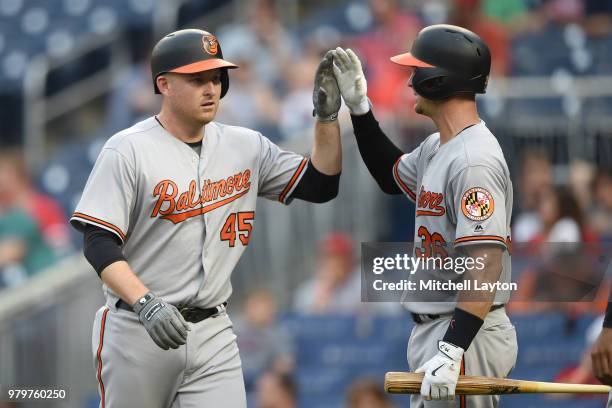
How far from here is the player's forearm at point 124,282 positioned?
3.89 meters

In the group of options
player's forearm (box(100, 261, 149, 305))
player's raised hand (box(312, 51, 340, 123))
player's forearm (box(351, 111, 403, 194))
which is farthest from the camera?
player's forearm (box(351, 111, 403, 194))

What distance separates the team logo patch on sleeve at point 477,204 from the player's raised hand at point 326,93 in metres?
0.76

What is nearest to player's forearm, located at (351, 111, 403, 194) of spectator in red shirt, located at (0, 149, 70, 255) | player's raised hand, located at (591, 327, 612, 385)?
player's raised hand, located at (591, 327, 612, 385)

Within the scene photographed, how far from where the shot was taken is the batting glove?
3777 mm

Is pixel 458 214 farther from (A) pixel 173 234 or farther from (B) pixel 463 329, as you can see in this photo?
(A) pixel 173 234

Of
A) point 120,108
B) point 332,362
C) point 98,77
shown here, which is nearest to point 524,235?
point 332,362

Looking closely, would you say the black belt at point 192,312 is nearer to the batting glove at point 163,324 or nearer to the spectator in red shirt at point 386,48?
the batting glove at point 163,324

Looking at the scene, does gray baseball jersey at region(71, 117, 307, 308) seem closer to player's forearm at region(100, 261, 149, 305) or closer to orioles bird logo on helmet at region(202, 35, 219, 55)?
player's forearm at region(100, 261, 149, 305)

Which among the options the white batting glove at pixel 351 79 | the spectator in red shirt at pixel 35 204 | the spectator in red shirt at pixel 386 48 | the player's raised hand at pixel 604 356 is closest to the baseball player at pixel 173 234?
the white batting glove at pixel 351 79

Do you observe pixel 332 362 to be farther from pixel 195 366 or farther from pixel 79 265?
pixel 195 366

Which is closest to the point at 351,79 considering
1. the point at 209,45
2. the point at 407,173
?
the point at 407,173

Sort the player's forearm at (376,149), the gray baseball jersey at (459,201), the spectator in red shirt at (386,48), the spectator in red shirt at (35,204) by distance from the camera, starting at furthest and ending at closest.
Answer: the spectator in red shirt at (35,204) < the spectator in red shirt at (386,48) < the player's forearm at (376,149) < the gray baseball jersey at (459,201)

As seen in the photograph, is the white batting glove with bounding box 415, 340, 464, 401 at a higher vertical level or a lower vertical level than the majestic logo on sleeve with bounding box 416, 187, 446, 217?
lower

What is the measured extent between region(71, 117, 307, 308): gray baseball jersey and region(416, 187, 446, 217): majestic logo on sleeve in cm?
65
